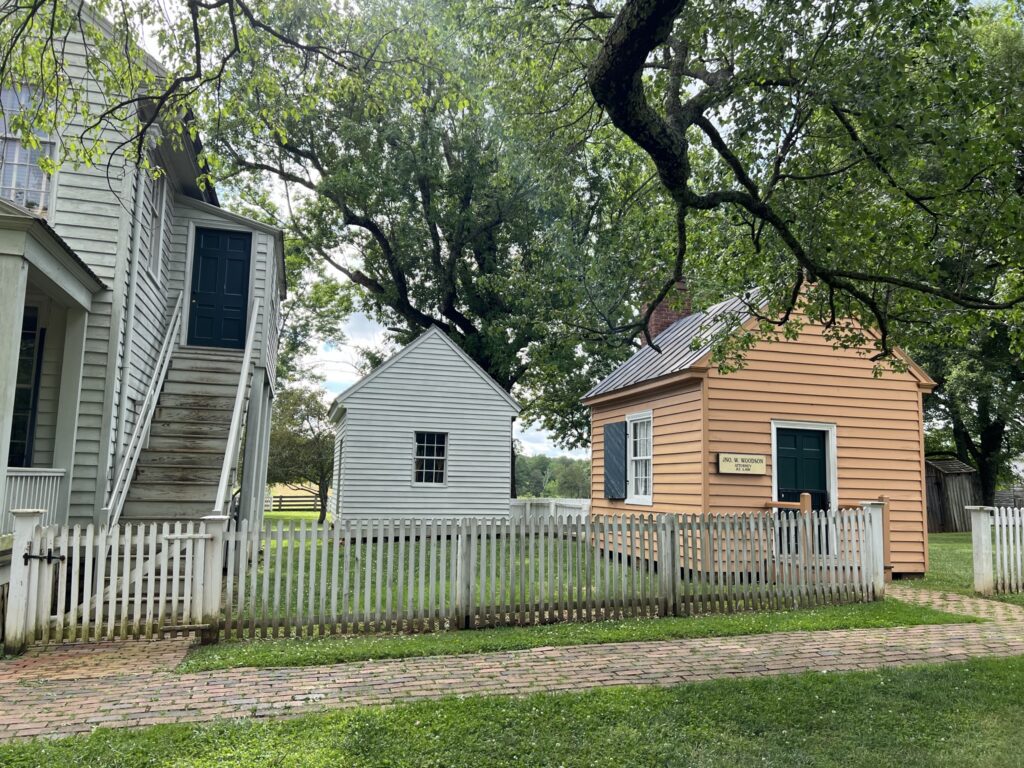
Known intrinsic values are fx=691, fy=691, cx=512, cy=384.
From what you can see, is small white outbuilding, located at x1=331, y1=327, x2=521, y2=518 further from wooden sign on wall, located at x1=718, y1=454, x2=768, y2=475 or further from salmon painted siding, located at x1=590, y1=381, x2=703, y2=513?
wooden sign on wall, located at x1=718, y1=454, x2=768, y2=475

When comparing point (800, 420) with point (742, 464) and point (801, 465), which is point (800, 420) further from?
point (742, 464)

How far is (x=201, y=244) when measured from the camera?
12211mm

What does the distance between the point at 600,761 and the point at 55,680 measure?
4374 millimetres

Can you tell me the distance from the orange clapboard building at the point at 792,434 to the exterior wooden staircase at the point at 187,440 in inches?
288

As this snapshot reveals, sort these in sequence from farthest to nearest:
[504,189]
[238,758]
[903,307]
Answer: [504,189] → [903,307] → [238,758]

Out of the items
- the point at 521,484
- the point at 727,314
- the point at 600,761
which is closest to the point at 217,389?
the point at 727,314

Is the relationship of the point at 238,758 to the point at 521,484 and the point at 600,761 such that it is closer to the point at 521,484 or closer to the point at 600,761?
the point at 600,761

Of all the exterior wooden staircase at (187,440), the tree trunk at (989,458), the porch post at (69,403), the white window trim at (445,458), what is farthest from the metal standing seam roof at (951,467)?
the porch post at (69,403)

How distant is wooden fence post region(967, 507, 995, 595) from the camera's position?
32.2 ft

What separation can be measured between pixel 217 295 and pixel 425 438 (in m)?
7.20

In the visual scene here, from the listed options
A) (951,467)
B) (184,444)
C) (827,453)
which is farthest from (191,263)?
Answer: (951,467)

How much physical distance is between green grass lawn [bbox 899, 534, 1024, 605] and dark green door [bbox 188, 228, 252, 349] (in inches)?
472

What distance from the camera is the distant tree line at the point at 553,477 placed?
65.6 metres

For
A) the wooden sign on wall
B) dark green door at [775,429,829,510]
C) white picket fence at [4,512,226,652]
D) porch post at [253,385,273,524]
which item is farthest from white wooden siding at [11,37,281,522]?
dark green door at [775,429,829,510]
